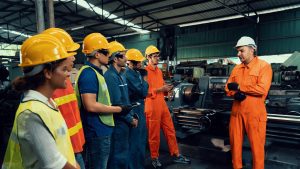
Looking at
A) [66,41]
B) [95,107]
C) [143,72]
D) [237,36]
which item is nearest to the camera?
[66,41]

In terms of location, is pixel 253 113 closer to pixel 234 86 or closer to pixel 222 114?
pixel 234 86

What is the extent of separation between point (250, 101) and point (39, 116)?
7.82 ft

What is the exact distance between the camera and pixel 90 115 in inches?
74.7

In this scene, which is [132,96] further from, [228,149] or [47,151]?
[47,151]

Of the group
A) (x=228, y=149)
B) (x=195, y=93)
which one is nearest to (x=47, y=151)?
(x=228, y=149)

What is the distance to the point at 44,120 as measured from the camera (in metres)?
0.91

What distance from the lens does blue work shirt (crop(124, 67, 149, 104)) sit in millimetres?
2934

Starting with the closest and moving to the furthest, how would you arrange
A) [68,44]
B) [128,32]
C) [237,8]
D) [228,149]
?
1. [68,44]
2. [228,149]
3. [237,8]
4. [128,32]

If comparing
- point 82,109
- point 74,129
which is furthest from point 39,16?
point 74,129

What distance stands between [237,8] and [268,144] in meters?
8.32

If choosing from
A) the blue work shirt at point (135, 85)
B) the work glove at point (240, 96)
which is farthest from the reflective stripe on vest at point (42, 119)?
the work glove at point (240, 96)

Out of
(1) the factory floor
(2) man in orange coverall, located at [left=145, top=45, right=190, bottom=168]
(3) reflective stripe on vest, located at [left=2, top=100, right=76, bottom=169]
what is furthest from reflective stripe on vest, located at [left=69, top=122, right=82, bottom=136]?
(1) the factory floor

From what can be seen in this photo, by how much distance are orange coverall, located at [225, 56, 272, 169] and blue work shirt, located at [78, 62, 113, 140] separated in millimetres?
1623

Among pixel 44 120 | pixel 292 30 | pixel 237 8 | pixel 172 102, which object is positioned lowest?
pixel 172 102
